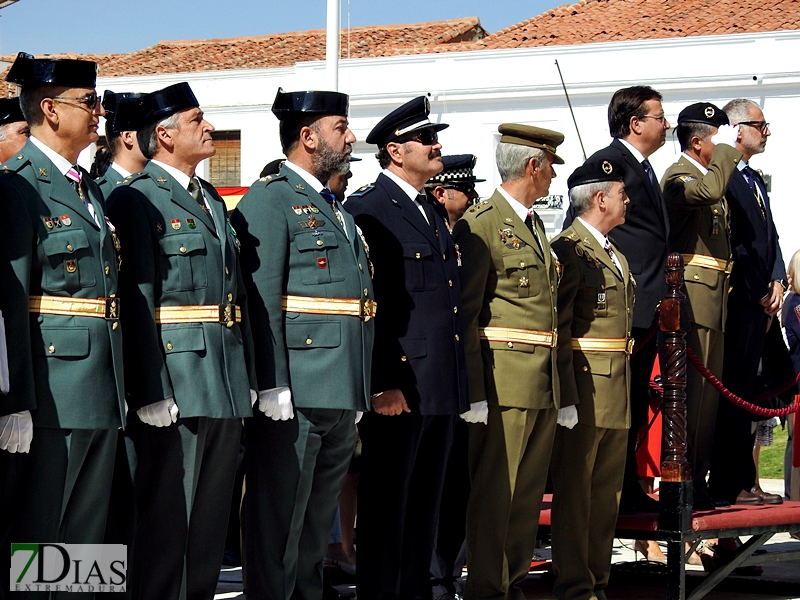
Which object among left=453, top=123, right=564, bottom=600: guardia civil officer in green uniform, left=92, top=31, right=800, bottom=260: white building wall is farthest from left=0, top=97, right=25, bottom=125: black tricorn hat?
left=92, top=31, right=800, bottom=260: white building wall

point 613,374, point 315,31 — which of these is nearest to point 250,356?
point 613,374

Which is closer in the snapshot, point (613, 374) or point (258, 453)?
point (258, 453)

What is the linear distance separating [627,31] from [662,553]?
792 inches

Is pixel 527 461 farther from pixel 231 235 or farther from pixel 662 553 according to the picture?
pixel 662 553

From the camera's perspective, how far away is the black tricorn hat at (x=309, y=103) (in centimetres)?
543

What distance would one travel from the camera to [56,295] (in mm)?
4371

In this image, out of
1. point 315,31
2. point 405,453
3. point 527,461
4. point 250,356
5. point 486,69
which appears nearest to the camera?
point 250,356

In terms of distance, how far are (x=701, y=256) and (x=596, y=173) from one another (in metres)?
0.87

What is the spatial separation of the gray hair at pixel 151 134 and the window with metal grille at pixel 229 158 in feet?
76.5

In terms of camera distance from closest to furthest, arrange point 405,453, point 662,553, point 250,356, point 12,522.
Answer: point 12,522
point 250,356
point 405,453
point 662,553

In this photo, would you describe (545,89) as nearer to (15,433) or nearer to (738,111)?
(738,111)

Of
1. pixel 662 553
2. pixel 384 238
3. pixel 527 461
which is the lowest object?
pixel 662 553

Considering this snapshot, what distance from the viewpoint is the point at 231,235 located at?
4.98 meters

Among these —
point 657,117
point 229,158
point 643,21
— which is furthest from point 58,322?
point 643,21
